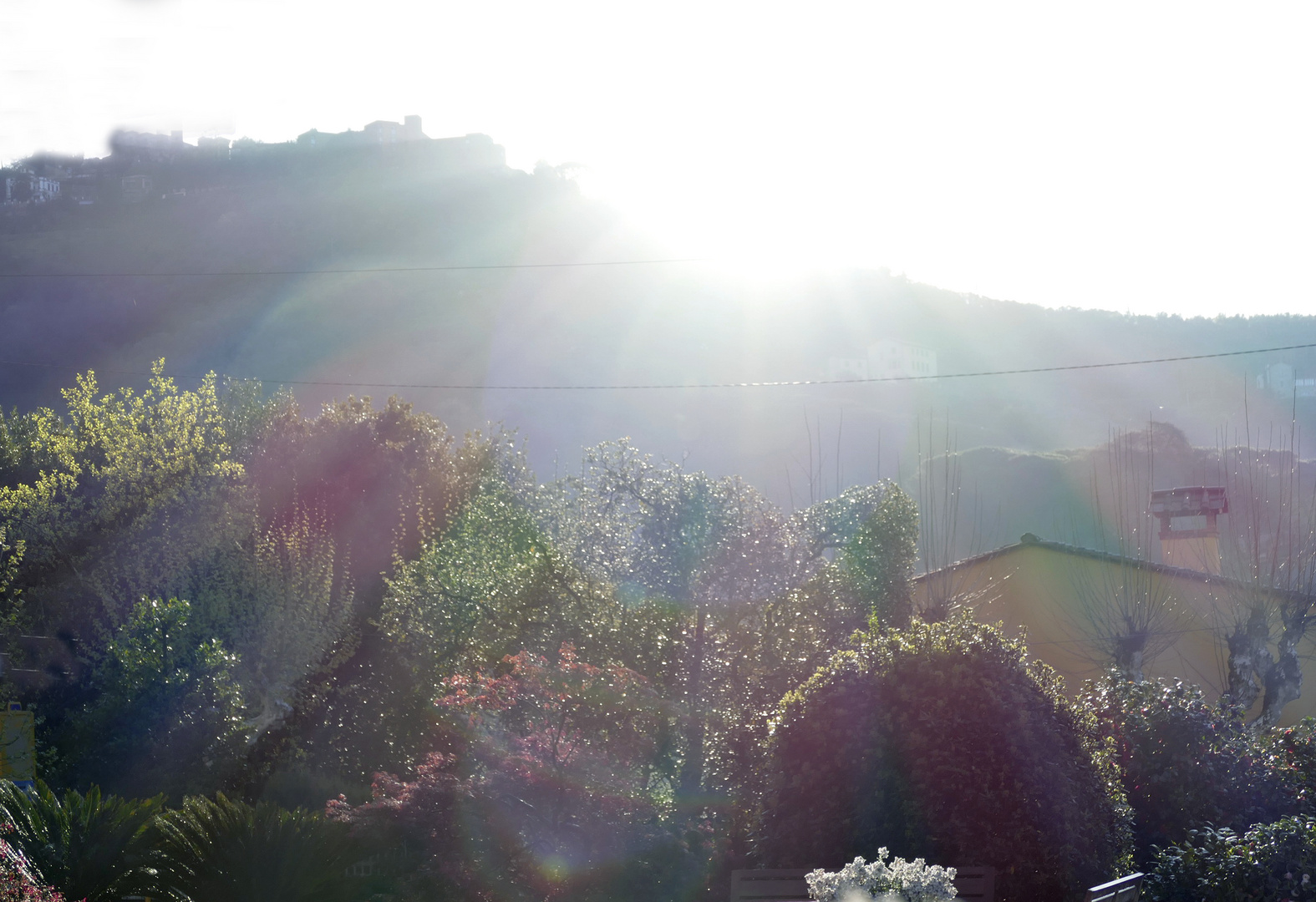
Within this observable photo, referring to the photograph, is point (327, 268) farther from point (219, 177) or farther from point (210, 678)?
point (210, 678)

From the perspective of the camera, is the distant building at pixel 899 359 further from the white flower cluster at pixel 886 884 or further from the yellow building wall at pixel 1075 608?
the white flower cluster at pixel 886 884

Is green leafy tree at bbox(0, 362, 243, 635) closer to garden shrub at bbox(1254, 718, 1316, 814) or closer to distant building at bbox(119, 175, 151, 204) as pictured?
garden shrub at bbox(1254, 718, 1316, 814)

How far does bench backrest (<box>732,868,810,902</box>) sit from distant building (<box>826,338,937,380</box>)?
4263cm

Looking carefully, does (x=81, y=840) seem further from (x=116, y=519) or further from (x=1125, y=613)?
(x=1125, y=613)

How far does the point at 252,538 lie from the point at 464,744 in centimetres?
519

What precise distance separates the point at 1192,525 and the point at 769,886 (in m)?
14.7

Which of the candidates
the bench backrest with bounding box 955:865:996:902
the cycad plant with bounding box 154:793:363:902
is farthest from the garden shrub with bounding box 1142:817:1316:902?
the cycad plant with bounding box 154:793:363:902

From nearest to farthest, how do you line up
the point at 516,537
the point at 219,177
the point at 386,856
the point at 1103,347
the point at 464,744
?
1. the point at 386,856
2. the point at 464,744
3. the point at 516,537
4. the point at 1103,347
5. the point at 219,177

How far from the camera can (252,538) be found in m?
12.3

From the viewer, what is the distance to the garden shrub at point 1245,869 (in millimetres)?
5879

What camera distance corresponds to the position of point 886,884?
4.45 m

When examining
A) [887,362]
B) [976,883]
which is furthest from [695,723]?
[887,362]

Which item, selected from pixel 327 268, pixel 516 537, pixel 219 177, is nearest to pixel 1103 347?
pixel 327 268

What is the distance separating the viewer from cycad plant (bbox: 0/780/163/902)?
22.8 ft
